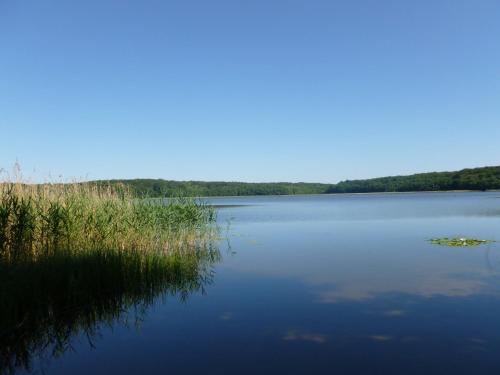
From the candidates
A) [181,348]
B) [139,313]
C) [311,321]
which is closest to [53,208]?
[139,313]

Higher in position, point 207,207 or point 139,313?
point 207,207

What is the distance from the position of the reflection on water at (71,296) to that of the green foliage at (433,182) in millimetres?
106433

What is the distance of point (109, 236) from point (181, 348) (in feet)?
18.6

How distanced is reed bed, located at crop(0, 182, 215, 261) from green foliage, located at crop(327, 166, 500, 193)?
4066 inches

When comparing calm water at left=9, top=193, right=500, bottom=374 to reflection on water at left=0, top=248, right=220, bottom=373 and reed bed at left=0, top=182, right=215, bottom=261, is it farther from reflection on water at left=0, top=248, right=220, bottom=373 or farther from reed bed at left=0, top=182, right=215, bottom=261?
reed bed at left=0, top=182, right=215, bottom=261

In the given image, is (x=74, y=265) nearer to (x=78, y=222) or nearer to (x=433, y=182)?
(x=78, y=222)

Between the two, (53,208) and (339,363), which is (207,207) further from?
(339,363)

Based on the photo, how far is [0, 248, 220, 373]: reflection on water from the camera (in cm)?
611

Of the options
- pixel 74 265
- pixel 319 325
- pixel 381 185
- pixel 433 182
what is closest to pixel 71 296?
pixel 74 265

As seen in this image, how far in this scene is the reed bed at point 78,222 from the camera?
8.57 metres

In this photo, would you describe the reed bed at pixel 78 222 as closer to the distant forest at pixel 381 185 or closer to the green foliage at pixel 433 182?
the distant forest at pixel 381 185

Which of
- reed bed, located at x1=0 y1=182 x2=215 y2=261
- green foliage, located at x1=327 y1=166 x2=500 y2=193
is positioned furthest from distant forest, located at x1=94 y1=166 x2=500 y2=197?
reed bed, located at x1=0 y1=182 x2=215 y2=261

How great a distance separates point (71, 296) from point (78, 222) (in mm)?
3041

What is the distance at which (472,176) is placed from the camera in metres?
104
